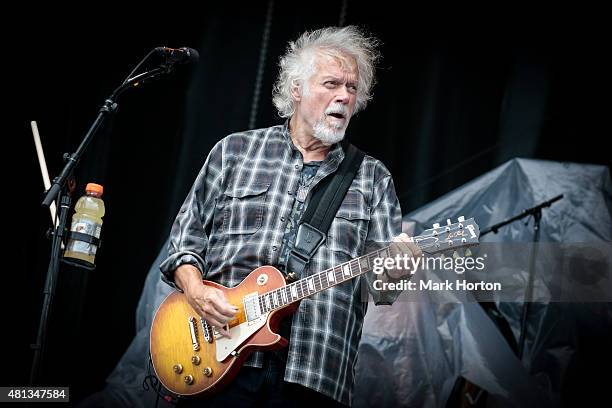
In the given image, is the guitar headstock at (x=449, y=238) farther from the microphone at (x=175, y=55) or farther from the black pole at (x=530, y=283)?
the black pole at (x=530, y=283)

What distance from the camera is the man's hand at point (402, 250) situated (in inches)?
110

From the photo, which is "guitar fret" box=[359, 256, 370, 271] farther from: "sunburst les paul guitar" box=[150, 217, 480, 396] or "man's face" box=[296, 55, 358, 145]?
"man's face" box=[296, 55, 358, 145]

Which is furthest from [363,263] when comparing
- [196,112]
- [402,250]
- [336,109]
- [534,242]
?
[196,112]

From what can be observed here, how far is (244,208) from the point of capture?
303cm

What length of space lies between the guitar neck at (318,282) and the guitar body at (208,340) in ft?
0.08

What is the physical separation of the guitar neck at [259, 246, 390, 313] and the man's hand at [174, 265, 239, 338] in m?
0.13

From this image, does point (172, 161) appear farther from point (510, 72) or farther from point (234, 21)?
point (510, 72)

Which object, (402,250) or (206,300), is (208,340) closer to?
(206,300)

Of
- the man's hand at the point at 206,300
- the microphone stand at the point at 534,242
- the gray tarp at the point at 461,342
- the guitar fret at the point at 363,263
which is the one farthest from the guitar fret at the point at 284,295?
the microphone stand at the point at 534,242

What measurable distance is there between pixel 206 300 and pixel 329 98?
976mm

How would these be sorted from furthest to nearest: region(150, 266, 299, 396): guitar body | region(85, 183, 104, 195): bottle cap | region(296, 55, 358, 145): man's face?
region(85, 183, 104, 195): bottle cap
region(296, 55, 358, 145): man's face
region(150, 266, 299, 396): guitar body

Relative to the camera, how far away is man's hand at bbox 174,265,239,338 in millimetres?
2789

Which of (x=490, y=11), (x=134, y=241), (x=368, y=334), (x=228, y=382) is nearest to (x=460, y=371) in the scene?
(x=368, y=334)

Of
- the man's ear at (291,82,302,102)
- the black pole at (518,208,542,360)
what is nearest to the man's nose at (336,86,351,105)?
the man's ear at (291,82,302,102)
